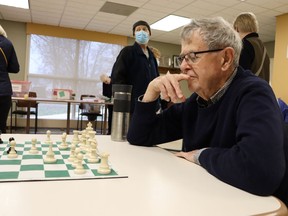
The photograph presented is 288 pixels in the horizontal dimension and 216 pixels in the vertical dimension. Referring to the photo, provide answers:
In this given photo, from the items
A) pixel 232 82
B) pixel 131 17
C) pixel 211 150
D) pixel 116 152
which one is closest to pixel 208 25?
pixel 232 82

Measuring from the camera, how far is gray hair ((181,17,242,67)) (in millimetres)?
1041

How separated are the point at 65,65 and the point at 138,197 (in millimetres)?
7370

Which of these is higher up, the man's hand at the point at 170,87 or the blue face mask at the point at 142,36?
the blue face mask at the point at 142,36

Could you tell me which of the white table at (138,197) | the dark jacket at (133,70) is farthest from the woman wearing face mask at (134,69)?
the white table at (138,197)

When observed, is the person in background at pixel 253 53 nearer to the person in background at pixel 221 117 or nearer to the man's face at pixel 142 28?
the man's face at pixel 142 28

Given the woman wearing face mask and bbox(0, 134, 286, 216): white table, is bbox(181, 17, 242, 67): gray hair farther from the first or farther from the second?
the woman wearing face mask

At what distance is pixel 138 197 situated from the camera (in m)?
0.67

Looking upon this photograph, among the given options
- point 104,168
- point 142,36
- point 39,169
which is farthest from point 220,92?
point 142,36

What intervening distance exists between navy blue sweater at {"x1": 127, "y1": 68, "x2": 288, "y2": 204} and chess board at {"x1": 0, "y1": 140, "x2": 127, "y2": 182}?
1.05 ft

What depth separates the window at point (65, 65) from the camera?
740cm

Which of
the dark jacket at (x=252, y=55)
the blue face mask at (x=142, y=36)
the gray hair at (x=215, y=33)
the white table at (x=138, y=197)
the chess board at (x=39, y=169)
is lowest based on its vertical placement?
the white table at (x=138, y=197)

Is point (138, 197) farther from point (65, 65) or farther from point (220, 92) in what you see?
point (65, 65)

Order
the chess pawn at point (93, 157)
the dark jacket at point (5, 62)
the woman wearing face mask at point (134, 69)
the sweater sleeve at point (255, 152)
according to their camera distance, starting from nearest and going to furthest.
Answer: the sweater sleeve at point (255, 152), the chess pawn at point (93, 157), the woman wearing face mask at point (134, 69), the dark jacket at point (5, 62)

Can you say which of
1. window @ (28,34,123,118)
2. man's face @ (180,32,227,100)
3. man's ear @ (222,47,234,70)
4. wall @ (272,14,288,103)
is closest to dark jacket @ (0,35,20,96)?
man's face @ (180,32,227,100)
